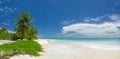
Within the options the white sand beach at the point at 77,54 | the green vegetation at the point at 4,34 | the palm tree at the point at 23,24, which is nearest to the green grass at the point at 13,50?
the white sand beach at the point at 77,54

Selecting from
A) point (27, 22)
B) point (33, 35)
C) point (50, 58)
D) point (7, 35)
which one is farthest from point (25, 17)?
point (50, 58)

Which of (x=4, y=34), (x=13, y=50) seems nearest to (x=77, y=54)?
(x=13, y=50)

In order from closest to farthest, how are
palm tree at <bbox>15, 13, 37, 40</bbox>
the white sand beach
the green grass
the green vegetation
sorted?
the green grass < the white sand beach < palm tree at <bbox>15, 13, 37, 40</bbox> < the green vegetation

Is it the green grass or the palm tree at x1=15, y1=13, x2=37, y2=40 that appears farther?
the palm tree at x1=15, y1=13, x2=37, y2=40

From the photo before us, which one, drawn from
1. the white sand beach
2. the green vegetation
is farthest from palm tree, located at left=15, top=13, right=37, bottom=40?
the white sand beach

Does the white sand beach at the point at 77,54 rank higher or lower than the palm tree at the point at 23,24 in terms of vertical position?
lower

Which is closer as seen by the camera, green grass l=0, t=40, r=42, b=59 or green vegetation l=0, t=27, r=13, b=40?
green grass l=0, t=40, r=42, b=59

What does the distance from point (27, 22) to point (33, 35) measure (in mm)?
7133

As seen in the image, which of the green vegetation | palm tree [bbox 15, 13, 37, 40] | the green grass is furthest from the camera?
the green vegetation

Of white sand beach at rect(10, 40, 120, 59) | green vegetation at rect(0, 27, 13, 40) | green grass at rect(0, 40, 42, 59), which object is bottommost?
white sand beach at rect(10, 40, 120, 59)

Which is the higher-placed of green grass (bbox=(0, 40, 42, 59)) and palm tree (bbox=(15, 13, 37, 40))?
palm tree (bbox=(15, 13, 37, 40))

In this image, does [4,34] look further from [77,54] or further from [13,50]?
[13,50]

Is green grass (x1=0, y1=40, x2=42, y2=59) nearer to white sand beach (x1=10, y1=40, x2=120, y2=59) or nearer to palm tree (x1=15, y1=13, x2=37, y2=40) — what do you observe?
white sand beach (x1=10, y1=40, x2=120, y2=59)

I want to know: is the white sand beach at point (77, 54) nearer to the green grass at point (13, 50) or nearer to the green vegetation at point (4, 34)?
the green grass at point (13, 50)
